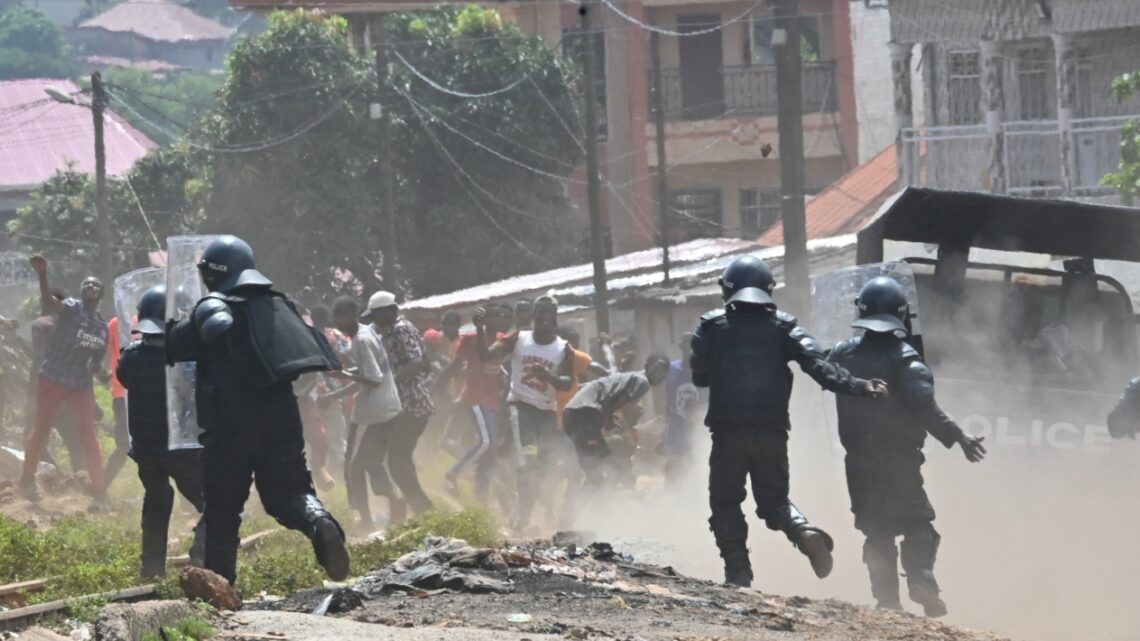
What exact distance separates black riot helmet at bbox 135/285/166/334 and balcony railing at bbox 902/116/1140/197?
1619cm

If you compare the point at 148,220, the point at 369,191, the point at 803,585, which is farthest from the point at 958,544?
the point at 148,220

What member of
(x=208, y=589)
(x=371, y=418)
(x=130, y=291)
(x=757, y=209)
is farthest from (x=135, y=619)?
(x=757, y=209)

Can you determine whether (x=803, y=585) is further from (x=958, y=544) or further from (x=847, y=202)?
(x=847, y=202)

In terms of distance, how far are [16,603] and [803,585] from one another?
4.63m

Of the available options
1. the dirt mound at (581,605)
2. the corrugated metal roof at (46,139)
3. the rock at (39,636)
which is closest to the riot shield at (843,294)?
the dirt mound at (581,605)

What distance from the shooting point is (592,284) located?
106ft

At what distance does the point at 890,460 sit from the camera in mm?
10055

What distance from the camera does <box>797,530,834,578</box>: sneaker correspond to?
31.0 feet

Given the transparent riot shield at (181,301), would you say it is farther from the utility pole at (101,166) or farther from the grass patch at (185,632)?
the utility pole at (101,166)

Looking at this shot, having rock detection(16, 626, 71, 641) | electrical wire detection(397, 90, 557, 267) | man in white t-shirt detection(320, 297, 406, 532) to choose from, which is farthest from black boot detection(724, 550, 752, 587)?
electrical wire detection(397, 90, 557, 267)

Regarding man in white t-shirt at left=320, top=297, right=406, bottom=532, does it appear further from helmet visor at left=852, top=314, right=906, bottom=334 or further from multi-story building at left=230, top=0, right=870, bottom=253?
multi-story building at left=230, top=0, right=870, bottom=253

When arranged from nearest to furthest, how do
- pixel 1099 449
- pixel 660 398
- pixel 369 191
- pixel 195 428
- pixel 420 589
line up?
1. pixel 420 589
2. pixel 195 428
3. pixel 1099 449
4. pixel 660 398
5. pixel 369 191

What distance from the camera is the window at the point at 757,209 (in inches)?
1735

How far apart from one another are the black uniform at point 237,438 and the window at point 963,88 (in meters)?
21.5
